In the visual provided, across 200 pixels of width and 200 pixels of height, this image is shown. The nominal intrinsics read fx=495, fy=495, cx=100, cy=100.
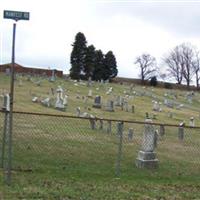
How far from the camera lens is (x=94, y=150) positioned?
14.9 meters

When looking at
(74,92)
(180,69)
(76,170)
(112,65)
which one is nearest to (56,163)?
(76,170)

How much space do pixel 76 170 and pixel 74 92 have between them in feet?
110

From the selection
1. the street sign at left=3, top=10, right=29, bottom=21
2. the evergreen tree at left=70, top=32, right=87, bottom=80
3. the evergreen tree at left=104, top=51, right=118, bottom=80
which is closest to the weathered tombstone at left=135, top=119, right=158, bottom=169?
the street sign at left=3, top=10, right=29, bottom=21

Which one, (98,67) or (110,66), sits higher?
(110,66)

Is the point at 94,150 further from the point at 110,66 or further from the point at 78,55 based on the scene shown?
the point at 110,66

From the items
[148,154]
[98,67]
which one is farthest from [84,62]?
[148,154]

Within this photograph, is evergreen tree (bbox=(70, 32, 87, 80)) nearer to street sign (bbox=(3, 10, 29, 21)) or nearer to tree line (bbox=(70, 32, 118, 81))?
tree line (bbox=(70, 32, 118, 81))

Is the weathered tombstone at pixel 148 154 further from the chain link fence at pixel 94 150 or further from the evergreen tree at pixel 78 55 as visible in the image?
the evergreen tree at pixel 78 55

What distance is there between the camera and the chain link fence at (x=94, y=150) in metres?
11.4

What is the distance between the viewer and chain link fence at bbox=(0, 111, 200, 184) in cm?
1145

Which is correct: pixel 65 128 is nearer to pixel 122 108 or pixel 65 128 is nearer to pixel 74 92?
pixel 122 108

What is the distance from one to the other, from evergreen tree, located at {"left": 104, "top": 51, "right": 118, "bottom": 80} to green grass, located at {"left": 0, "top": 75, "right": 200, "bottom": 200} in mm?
57210

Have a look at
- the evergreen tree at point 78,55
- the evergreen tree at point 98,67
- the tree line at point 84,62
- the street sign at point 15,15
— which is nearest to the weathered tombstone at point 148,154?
the street sign at point 15,15

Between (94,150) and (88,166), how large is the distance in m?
2.90
